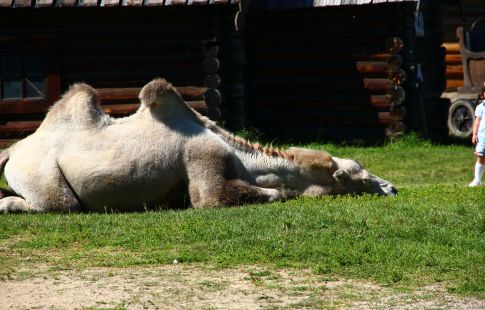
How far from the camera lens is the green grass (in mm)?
8469

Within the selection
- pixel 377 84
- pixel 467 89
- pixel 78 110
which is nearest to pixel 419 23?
pixel 467 89

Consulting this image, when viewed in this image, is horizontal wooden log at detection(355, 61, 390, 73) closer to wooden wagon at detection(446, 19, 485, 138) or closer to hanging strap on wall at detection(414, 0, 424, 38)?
hanging strap on wall at detection(414, 0, 424, 38)

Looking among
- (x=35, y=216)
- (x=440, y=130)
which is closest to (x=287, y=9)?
(x=440, y=130)

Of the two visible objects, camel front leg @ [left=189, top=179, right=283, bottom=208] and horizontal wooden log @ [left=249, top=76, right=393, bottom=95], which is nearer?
camel front leg @ [left=189, top=179, right=283, bottom=208]

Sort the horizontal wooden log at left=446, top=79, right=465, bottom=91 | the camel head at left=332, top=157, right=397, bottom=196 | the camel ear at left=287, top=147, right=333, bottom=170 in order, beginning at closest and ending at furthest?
the camel ear at left=287, top=147, right=333, bottom=170
the camel head at left=332, top=157, right=397, bottom=196
the horizontal wooden log at left=446, top=79, right=465, bottom=91

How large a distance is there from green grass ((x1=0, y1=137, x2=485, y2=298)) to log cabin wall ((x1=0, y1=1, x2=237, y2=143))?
735 centimetres

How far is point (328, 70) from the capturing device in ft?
69.0

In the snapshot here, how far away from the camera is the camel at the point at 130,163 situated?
11234mm

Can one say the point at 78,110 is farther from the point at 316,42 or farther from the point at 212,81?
the point at 316,42

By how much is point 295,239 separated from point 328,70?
1204 centimetres

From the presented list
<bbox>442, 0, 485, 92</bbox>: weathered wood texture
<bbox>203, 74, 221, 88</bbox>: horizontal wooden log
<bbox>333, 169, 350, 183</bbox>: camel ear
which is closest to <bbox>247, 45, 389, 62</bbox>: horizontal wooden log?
<bbox>203, 74, 221, 88</bbox>: horizontal wooden log

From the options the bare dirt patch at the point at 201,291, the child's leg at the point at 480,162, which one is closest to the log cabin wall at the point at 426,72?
the child's leg at the point at 480,162

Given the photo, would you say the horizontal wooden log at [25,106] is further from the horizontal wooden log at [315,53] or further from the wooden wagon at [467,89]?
the wooden wagon at [467,89]

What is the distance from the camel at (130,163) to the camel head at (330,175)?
41 centimetres
